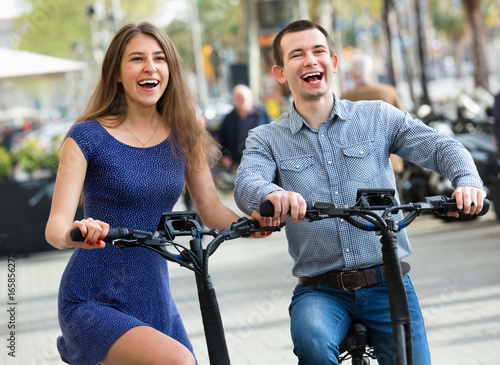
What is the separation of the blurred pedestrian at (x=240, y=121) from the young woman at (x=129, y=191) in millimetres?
8718

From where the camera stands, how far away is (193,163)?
3.54 meters

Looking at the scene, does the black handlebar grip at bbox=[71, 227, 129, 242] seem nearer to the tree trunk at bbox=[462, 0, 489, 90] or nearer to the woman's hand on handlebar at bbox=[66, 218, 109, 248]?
the woman's hand on handlebar at bbox=[66, 218, 109, 248]

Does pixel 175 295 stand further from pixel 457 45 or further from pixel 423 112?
pixel 457 45

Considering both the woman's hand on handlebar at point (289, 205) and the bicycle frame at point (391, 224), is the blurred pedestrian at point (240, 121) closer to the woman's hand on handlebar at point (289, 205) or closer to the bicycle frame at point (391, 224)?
the bicycle frame at point (391, 224)

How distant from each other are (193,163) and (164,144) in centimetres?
17

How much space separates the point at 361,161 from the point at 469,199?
1.92 ft

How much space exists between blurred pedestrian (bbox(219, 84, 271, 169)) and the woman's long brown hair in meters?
8.67

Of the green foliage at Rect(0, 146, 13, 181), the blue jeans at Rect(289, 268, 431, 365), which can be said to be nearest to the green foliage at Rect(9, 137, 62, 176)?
the green foliage at Rect(0, 146, 13, 181)

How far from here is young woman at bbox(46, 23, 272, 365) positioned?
300cm

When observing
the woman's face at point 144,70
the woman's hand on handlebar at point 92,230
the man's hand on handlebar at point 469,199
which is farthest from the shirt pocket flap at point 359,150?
the woman's hand on handlebar at point 92,230

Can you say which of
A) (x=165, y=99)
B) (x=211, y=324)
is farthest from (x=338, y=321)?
(x=165, y=99)

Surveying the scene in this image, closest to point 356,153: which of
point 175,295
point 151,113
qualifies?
point 151,113

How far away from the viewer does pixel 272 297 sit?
7.82m

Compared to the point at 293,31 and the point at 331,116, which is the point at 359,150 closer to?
the point at 331,116
